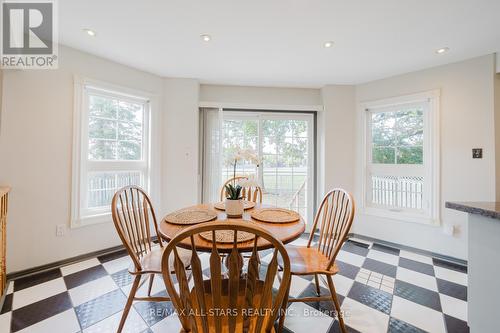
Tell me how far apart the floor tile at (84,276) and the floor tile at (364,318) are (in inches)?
85.8

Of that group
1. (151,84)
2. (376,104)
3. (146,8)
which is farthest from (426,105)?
(151,84)

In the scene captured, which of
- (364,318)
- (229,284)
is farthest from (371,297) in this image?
(229,284)

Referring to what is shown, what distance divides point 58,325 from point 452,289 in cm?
311

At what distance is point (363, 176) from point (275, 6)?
2469 mm

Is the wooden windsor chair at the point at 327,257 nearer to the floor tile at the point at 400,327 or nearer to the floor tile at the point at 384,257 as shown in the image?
the floor tile at the point at 400,327

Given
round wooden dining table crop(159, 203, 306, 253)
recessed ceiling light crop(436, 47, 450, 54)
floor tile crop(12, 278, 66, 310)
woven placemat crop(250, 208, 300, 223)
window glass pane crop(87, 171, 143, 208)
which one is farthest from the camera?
window glass pane crop(87, 171, 143, 208)

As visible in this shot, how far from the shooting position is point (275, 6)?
5.14 ft

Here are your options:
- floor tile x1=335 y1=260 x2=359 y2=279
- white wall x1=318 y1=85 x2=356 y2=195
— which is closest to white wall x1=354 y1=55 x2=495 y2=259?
white wall x1=318 y1=85 x2=356 y2=195

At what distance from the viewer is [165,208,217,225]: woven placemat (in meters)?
1.45

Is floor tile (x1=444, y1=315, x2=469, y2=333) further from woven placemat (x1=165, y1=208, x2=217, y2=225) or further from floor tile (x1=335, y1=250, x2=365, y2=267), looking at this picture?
woven placemat (x1=165, y1=208, x2=217, y2=225)

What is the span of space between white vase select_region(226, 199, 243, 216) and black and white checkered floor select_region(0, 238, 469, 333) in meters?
0.84

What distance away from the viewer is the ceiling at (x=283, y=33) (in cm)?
158

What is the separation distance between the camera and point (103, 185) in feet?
8.27

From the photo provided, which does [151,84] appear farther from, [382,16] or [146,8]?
[382,16]
